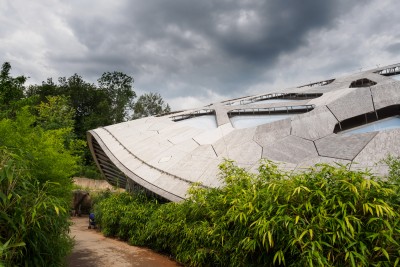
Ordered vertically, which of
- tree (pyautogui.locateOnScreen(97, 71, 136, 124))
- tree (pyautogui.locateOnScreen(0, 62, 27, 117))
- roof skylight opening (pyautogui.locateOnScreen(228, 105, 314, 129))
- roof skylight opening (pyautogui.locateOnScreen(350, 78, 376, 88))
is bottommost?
roof skylight opening (pyautogui.locateOnScreen(228, 105, 314, 129))

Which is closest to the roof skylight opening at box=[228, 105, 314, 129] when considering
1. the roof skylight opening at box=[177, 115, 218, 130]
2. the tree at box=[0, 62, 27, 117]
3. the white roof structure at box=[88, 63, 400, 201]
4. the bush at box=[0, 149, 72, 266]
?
the white roof structure at box=[88, 63, 400, 201]

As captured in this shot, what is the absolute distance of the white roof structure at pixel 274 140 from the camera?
5316mm

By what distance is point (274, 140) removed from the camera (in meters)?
6.34

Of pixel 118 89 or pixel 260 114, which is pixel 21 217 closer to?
pixel 260 114

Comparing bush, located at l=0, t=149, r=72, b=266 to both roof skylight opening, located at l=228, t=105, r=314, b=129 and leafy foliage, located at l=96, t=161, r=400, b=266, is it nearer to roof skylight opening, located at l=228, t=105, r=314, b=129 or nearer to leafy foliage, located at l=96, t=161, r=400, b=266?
leafy foliage, located at l=96, t=161, r=400, b=266

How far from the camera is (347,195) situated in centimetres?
294

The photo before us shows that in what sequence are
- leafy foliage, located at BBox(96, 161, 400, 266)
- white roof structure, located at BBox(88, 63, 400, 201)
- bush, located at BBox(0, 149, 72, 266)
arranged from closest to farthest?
bush, located at BBox(0, 149, 72, 266) < leafy foliage, located at BBox(96, 161, 400, 266) < white roof structure, located at BBox(88, 63, 400, 201)

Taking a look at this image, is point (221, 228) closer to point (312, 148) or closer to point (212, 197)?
point (212, 197)

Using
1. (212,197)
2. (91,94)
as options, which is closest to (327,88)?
(212,197)

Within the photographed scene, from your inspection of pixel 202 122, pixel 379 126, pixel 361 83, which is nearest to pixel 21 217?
pixel 379 126

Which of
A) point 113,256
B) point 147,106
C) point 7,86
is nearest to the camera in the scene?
point 113,256

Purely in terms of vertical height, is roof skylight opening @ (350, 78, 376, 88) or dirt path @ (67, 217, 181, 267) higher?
roof skylight opening @ (350, 78, 376, 88)

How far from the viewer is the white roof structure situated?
532cm

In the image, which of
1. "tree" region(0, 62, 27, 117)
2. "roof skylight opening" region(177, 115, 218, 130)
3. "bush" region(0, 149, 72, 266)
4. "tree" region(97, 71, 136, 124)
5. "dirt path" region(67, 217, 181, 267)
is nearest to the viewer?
"bush" region(0, 149, 72, 266)
